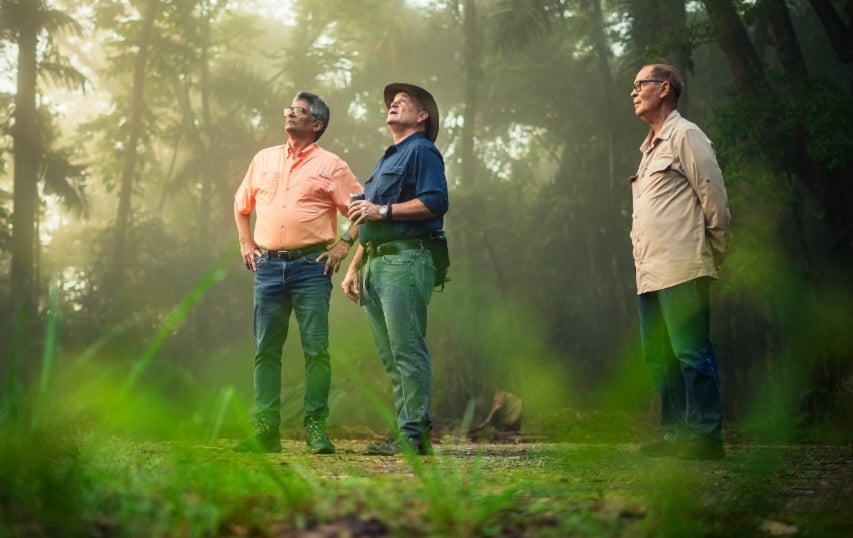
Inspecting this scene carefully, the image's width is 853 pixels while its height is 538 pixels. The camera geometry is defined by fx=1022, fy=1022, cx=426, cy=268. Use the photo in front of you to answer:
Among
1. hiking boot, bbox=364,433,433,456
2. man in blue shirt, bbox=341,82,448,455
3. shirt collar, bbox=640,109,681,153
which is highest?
Answer: shirt collar, bbox=640,109,681,153

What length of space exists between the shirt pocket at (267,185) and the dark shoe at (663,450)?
124 inches

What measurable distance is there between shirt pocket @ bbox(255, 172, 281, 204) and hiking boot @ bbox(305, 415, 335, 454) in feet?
5.25

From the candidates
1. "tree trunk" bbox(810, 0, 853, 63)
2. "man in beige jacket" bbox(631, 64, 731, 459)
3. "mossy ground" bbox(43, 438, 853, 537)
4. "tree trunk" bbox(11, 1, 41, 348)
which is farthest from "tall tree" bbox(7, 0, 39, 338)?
"mossy ground" bbox(43, 438, 853, 537)

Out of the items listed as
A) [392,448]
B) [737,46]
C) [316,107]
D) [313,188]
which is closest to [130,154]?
[737,46]

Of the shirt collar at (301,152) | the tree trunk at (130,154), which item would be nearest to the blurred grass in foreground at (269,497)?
the shirt collar at (301,152)

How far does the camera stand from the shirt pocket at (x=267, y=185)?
7375mm

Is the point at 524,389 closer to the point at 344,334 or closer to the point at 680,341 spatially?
the point at 344,334

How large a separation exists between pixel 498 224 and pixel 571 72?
790 cm

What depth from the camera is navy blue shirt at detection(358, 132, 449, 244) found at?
21.4ft

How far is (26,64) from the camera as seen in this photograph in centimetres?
2417

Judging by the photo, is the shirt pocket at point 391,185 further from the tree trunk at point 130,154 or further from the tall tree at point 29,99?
the tree trunk at point 130,154

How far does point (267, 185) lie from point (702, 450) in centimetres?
353

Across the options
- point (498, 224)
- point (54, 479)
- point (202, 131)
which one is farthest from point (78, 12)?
point (54, 479)

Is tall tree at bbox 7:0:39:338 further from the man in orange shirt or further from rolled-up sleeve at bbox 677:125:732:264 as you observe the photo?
rolled-up sleeve at bbox 677:125:732:264
